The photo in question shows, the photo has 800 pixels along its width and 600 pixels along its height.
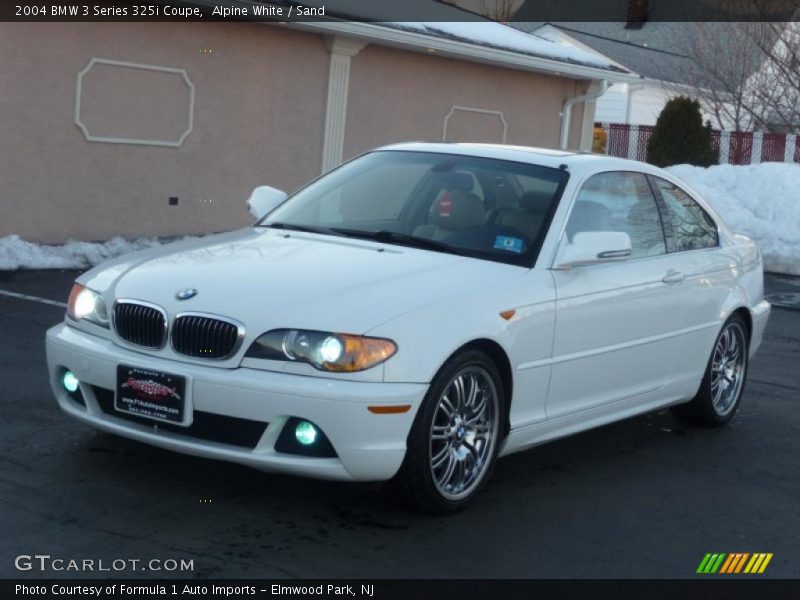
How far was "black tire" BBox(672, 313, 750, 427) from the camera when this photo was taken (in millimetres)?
7200

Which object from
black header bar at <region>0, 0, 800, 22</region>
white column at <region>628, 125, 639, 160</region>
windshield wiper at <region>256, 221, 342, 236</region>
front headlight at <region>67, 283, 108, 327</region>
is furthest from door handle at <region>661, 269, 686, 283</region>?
white column at <region>628, 125, 639, 160</region>

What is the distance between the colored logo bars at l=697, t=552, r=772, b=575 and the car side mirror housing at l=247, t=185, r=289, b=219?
304 centimetres

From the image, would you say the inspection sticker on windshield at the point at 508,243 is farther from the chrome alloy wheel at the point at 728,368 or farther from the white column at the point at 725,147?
the white column at the point at 725,147

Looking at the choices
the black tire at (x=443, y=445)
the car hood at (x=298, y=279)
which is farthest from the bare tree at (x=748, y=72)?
the black tire at (x=443, y=445)

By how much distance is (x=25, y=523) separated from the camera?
475 cm

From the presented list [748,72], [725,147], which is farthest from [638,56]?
[725,147]

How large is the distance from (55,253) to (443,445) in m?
8.32

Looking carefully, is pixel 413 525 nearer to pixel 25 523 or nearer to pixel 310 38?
pixel 25 523

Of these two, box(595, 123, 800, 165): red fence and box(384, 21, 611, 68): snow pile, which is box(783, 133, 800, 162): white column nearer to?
box(595, 123, 800, 165): red fence

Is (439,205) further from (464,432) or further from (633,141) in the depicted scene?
(633,141)

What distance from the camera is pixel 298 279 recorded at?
5.22 meters

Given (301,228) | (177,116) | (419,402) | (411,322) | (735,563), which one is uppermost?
(177,116)
